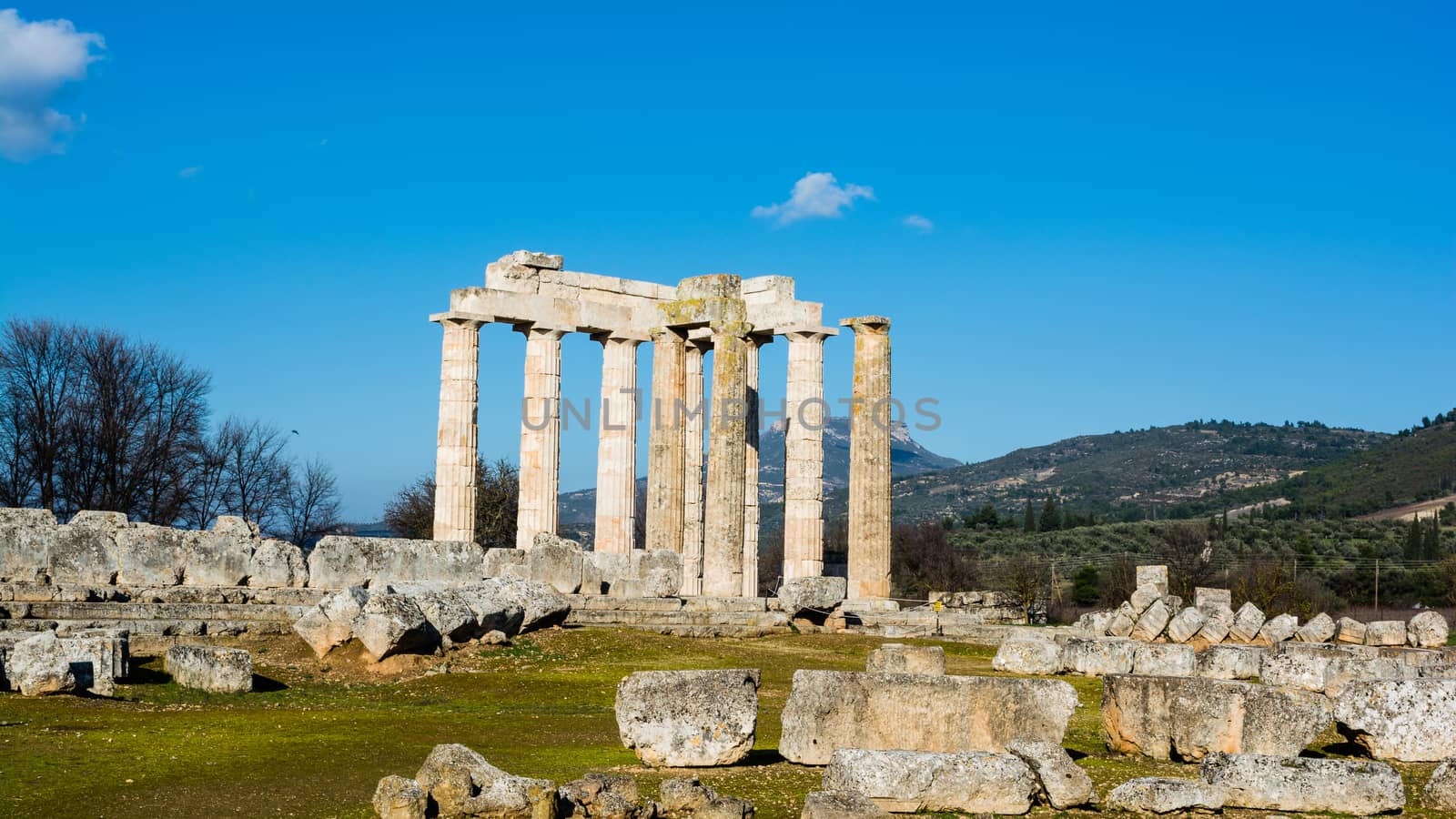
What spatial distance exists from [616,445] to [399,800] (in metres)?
31.2

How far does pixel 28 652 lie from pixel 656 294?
2602cm

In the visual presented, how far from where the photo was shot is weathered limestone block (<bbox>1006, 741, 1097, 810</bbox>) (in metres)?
13.4

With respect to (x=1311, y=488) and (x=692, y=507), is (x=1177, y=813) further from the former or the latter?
(x=1311, y=488)

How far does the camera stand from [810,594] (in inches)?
1352

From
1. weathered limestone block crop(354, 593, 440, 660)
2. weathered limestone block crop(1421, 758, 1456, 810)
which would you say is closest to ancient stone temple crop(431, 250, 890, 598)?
weathered limestone block crop(354, 593, 440, 660)

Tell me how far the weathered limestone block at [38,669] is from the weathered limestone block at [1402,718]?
1377 cm

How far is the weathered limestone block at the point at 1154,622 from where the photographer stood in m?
34.0

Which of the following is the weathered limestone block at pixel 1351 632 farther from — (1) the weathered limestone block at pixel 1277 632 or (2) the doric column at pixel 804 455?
(2) the doric column at pixel 804 455

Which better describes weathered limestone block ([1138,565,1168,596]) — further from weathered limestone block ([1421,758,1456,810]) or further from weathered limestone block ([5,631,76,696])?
weathered limestone block ([5,631,76,696])

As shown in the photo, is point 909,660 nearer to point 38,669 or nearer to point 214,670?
point 214,670

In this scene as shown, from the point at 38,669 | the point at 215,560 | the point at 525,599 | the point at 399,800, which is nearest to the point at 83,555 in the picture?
the point at 215,560

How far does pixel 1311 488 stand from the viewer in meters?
114

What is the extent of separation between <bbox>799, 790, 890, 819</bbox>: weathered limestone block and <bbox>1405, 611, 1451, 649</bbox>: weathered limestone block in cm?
2540

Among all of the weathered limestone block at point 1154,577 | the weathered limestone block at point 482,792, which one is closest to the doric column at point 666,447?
the weathered limestone block at point 1154,577
